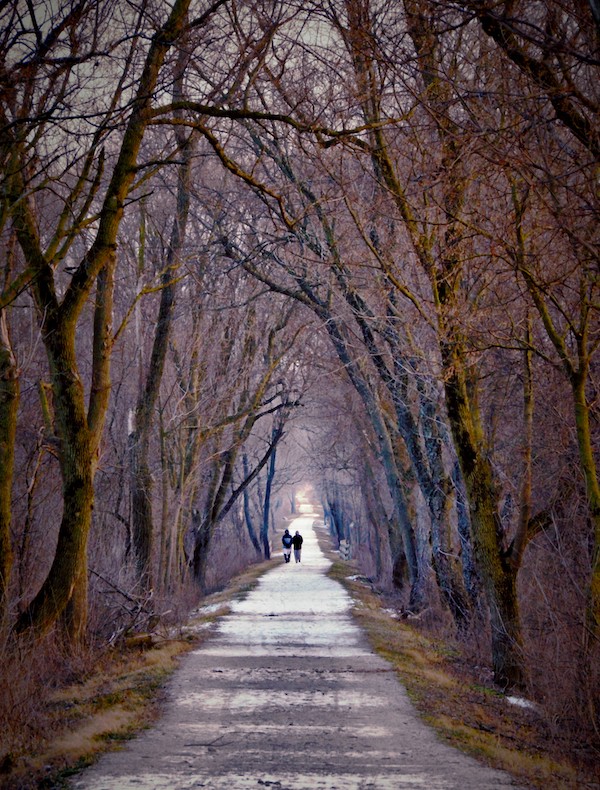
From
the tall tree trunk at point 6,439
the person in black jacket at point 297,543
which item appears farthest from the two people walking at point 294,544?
the tall tree trunk at point 6,439

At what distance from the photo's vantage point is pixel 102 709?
823 cm

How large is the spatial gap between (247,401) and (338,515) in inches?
1297

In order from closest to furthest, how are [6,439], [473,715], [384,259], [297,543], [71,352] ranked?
[473,715] < [6,439] < [71,352] < [384,259] < [297,543]

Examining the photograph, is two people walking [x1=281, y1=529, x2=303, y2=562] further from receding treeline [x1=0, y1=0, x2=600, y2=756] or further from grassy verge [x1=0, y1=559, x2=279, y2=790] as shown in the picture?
grassy verge [x1=0, y1=559, x2=279, y2=790]

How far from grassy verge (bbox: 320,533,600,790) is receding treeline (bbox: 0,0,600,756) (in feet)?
1.53

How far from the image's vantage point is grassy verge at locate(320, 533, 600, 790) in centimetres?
680

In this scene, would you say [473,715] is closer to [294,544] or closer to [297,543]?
[297,543]

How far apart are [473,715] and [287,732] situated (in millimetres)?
2316

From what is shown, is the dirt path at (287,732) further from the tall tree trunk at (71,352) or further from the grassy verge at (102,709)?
the tall tree trunk at (71,352)

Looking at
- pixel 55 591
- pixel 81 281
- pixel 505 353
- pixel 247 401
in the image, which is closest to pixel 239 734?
pixel 55 591

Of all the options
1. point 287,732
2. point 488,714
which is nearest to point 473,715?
point 488,714

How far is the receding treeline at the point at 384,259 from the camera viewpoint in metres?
7.36

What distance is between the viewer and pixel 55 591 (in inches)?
376

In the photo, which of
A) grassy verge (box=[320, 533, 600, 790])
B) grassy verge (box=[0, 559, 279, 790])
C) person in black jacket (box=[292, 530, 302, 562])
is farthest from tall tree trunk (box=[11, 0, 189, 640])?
person in black jacket (box=[292, 530, 302, 562])
